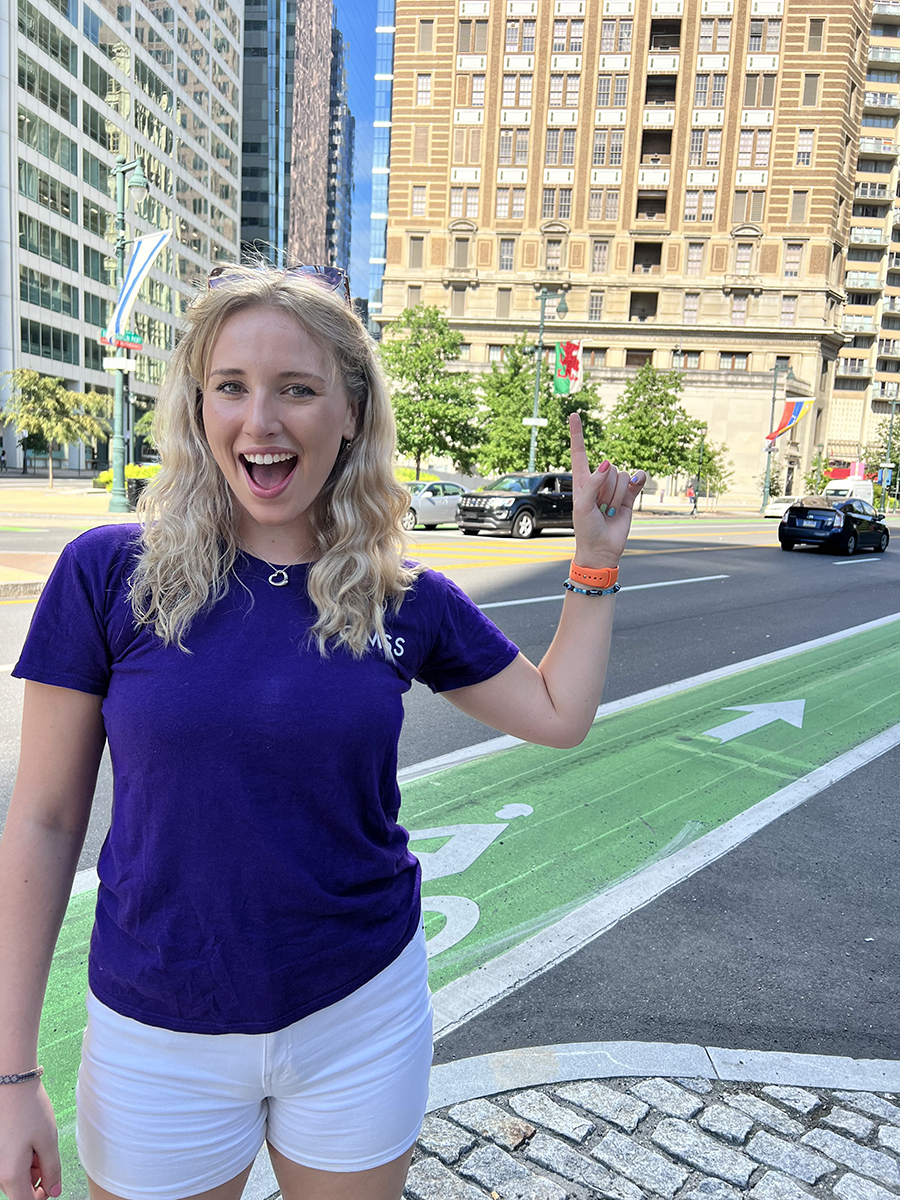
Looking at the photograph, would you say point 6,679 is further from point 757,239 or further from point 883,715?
point 757,239

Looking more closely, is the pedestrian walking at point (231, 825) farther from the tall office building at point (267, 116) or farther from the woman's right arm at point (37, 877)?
the tall office building at point (267, 116)

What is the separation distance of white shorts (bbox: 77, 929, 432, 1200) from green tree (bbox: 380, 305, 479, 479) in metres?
37.9

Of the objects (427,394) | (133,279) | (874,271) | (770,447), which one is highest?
(874,271)

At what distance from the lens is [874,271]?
95.9 meters

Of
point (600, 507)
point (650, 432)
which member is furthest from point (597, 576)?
point (650, 432)

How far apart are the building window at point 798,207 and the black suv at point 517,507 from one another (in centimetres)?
5613

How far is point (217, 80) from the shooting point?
84438mm

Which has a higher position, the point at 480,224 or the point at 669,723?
the point at 480,224

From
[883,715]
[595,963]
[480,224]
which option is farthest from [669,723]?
[480,224]

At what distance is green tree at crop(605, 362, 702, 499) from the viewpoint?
45750 millimetres

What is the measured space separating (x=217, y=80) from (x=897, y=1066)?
3826 inches

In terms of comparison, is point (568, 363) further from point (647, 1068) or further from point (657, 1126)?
point (657, 1126)

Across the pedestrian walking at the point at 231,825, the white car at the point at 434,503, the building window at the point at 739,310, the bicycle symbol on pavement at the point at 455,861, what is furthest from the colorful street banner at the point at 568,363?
the building window at the point at 739,310

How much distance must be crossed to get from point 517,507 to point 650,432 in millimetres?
23599
